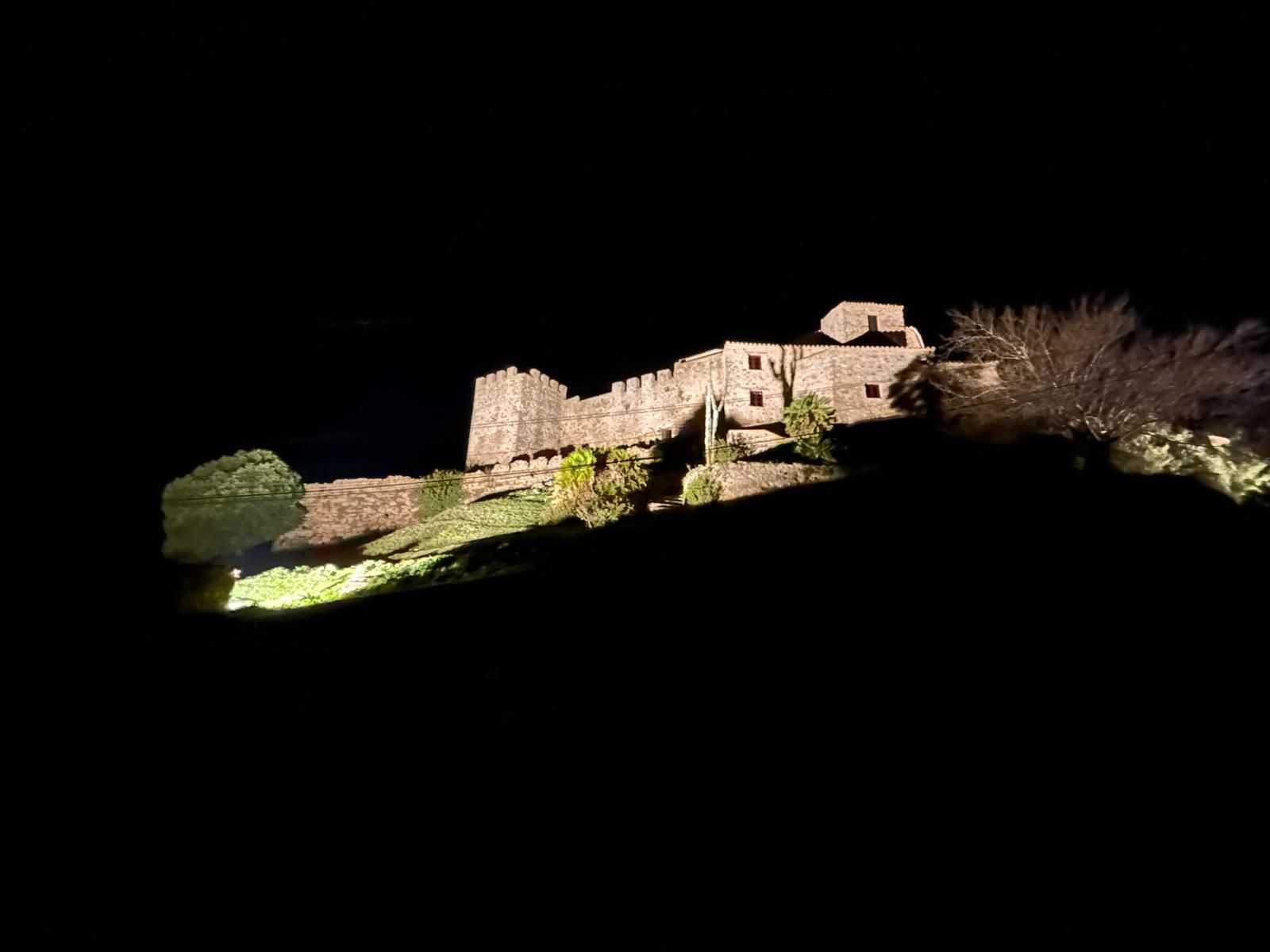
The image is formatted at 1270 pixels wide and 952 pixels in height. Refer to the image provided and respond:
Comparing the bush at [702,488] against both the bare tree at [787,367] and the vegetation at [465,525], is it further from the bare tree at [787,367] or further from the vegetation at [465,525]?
the bare tree at [787,367]

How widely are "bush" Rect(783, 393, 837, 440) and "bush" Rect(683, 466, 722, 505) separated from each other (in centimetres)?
438

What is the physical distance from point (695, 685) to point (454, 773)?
2883 mm

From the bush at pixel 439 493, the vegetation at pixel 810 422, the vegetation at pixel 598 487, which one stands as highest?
the vegetation at pixel 810 422

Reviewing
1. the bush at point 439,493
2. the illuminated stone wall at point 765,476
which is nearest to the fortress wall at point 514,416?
the bush at point 439,493

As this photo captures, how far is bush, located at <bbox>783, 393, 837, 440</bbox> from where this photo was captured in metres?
17.8

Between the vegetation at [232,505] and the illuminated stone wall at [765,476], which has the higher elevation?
the illuminated stone wall at [765,476]

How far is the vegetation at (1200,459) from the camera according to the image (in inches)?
469

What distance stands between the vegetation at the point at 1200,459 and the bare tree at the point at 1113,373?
388 millimetres

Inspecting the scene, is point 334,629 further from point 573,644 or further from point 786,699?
point 786,699

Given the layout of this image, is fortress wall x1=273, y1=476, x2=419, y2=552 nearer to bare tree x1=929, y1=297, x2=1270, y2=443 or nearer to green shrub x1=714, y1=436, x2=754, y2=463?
green shrub x1=714, y1=436, x2=754, y2=463

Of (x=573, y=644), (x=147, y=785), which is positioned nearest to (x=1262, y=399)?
(x=573, y=644)

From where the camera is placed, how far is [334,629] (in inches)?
393

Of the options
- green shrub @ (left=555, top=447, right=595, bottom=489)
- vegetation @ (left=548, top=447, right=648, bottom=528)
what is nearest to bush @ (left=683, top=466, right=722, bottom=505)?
vegetation @ (left=548, top=447, right=648, bottom=528)

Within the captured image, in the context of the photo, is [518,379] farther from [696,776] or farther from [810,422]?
[696,776]
